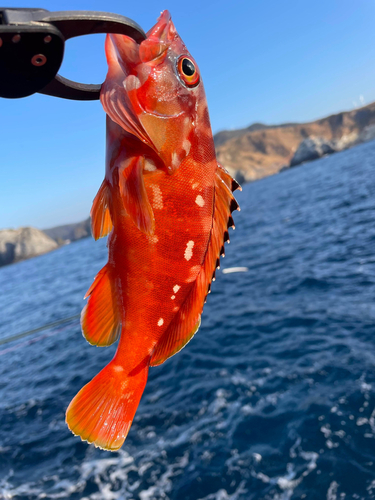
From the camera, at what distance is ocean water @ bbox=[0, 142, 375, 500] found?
208 inches

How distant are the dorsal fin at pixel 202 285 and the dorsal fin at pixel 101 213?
19.8 inches

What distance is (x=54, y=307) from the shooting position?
1998 centimetres

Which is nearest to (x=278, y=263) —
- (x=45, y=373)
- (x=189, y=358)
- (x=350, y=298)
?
(x=350, y=298)

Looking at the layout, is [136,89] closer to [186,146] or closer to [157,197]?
[186,146]

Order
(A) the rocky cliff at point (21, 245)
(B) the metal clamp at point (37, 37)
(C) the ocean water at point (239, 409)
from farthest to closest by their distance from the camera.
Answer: (A) the rocky cliff at point (21, 245), (C) the ocean water at point (239, 409), (B) the metal clamp at point (37, 37)

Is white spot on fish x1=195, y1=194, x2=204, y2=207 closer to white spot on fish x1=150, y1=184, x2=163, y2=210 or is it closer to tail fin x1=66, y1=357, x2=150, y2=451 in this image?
white spot on fish x1=150, y1=184, x2=163, y2=210

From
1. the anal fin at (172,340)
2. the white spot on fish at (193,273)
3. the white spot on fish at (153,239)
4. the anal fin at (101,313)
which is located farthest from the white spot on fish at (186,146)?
the anal fin at (172,340)

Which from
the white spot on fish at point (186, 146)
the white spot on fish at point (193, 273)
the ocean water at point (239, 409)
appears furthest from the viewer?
the ocean water at point (239, 409)

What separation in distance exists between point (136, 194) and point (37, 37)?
0.61 m

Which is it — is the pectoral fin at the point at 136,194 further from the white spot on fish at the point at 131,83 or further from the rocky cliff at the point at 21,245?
the rocky cliff at the point at 21,245

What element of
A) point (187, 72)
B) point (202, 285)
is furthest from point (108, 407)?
point (187, 72)

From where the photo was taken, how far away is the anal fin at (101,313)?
5.51ft

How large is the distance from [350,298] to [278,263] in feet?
18.5

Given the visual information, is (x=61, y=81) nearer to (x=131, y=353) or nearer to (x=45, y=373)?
(x=131, y=353)
